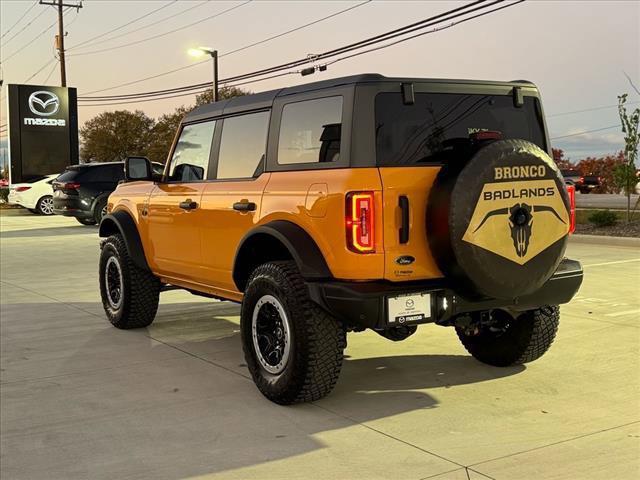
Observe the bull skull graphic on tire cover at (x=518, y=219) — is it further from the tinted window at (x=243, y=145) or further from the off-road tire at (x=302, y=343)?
the tinted window at (x=243, y=145)

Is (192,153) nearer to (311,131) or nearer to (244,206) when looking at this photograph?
(244,206)

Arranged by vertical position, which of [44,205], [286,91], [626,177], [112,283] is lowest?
[112,283]

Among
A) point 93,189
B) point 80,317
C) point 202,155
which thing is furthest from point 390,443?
point 93,189

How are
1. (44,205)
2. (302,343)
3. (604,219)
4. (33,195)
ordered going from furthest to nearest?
(44,205) < (33,195) < (604,219) < (302,343)

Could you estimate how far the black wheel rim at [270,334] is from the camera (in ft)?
15.9

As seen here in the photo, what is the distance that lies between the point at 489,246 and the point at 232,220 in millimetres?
2003

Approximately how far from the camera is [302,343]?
462cm

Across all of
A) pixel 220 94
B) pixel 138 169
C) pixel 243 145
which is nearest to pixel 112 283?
pixel 138 169

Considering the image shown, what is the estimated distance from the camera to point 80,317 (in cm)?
816

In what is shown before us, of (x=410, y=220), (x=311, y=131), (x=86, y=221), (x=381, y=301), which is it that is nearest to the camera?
(x=381, y=301)

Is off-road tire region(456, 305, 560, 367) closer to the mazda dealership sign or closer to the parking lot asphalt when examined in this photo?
the parking lot asphalt

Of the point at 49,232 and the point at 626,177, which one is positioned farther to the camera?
the point at 49,232

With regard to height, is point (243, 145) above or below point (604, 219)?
above

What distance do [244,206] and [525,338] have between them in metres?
2.22
